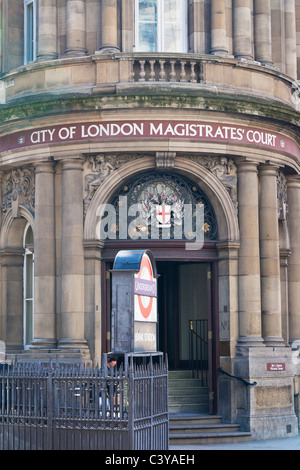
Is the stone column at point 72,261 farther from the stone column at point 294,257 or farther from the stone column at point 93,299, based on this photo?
the stone column at point 294,257

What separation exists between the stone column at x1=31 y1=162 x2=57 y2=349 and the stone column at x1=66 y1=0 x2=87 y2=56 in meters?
2.70

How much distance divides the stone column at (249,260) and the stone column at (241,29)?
2.66 m

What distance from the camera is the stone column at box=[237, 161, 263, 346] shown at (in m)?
22.3

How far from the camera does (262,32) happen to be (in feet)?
77.9

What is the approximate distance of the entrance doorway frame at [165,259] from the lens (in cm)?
2241

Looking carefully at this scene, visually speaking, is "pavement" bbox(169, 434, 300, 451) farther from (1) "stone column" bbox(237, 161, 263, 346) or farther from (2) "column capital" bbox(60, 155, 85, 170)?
(2) "column capital" bbox(60, 155, 85, 170)

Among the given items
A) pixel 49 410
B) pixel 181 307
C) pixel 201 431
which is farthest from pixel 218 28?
pixel 49 410

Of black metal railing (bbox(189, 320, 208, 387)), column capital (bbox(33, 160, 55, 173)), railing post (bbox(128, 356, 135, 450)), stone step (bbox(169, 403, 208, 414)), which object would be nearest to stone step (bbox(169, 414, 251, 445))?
stone step (bbox(169, 403, 208, 414))

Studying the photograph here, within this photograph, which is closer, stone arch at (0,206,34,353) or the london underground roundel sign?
the london underground roundel sign

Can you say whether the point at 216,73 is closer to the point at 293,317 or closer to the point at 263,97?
the point at 263,97

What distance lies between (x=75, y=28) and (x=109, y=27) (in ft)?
2.66

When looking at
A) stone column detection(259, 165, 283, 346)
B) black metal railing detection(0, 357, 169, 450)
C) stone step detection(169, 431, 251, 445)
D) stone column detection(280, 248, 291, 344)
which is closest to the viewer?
black metal railing detection(0, 357, 169, 450)
